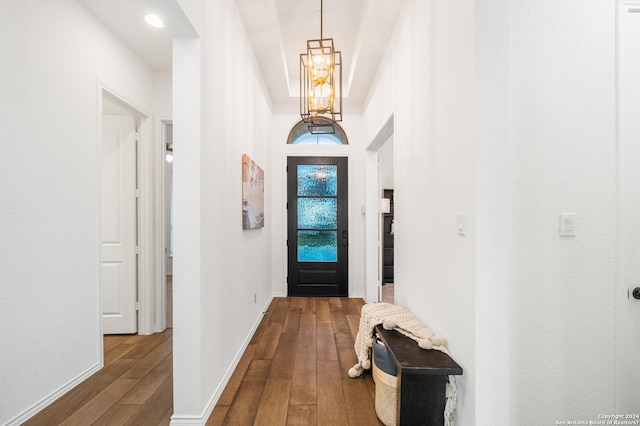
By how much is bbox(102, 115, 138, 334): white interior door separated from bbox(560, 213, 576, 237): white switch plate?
3568 millimetres

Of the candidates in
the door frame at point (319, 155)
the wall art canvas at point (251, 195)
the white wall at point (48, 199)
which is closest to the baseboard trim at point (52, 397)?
the white wall at point (48, 199)

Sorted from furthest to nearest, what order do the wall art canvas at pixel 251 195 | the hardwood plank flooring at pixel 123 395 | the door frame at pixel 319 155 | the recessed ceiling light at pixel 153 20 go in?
the door frame at pixel 319 155, the wall art canvas at pixel 251 195, the recessed ceiling light at pixel 153 20, the hardwood plank flooring at pixel 123 395

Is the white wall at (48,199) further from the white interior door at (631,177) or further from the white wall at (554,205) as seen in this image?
the white interior door at (631,177)

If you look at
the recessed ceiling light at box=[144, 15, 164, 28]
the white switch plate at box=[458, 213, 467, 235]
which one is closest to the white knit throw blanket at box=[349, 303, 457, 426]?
the white switch plate at box=[458, 213, 467, 235]

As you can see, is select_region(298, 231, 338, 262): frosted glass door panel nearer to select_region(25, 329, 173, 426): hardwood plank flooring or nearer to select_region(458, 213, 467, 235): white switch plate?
select_region(25, 329, 173, 426): hardwood plank flooring

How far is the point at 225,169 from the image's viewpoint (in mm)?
2414

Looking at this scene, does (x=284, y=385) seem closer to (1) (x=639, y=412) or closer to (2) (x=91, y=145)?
(1) (x=639, y=412)

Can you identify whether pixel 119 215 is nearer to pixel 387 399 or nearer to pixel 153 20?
pixel 153 20

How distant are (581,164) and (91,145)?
3.30m

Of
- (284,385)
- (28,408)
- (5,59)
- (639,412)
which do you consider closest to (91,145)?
(5,59)

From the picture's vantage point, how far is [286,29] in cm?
346

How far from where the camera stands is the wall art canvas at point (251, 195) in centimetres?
296

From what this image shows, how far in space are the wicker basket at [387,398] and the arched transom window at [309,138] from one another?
366 cm

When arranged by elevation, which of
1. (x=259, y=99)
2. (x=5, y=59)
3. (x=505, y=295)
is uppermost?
(x=259, y=99)
